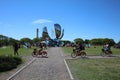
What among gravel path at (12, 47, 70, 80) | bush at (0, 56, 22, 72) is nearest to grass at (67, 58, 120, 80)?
gravel path at (12, 47, 70, 80)

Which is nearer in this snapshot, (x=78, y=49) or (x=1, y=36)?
(x=78, y=49)

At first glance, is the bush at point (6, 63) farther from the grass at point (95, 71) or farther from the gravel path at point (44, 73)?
the grass at point (95, 71)

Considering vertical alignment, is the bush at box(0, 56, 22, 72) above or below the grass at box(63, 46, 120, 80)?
above

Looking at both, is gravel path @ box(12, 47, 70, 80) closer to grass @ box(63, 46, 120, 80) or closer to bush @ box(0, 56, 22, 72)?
grass @ box(63, 46, 120, 80)

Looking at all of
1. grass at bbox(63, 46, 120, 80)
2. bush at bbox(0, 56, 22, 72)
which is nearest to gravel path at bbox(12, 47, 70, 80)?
grass at bbox(63, 46, 120, 80)

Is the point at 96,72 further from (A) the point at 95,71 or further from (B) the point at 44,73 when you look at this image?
(B) the point at 44,73

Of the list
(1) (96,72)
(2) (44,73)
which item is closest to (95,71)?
(1) (96,72)

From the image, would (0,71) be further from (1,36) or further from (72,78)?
(1,36)

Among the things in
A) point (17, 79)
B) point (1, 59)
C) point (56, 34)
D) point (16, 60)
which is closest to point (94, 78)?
point (17, 79)

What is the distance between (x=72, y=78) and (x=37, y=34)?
407 ft

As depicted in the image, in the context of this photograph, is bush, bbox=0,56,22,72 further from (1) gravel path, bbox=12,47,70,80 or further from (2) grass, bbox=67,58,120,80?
(2) grass, bbox=67,58,120,80

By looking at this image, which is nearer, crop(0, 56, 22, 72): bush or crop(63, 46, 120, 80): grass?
crop(63, 46, 120, 80): grass

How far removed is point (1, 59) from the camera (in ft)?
62.3

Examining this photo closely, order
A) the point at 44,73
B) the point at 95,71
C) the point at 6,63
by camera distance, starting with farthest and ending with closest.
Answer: the point at 6,63 → the point at 95,71 → the point at 44,73
